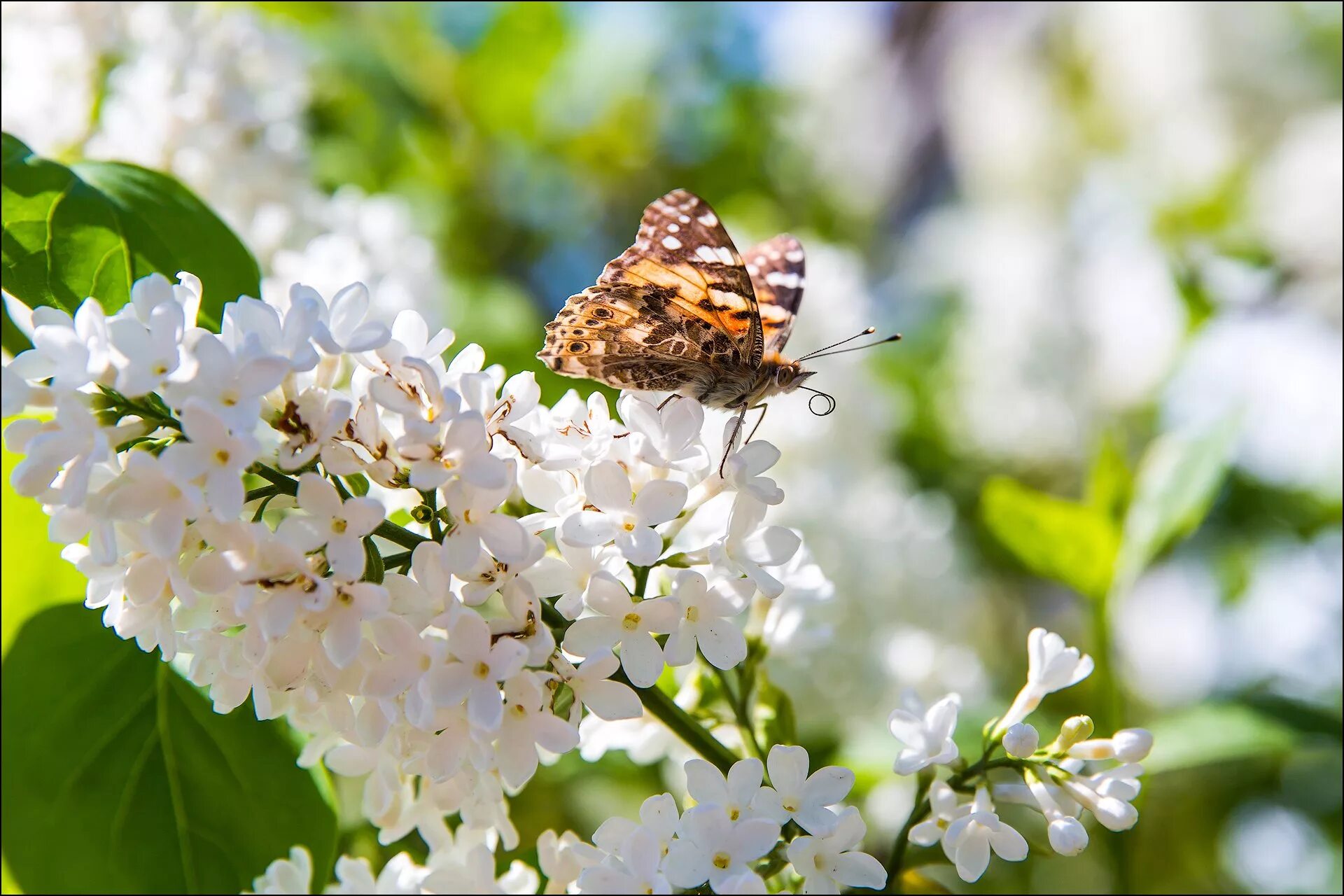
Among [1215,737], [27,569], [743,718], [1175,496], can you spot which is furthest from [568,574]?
[1175,496]

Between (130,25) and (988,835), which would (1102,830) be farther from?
(130,25)

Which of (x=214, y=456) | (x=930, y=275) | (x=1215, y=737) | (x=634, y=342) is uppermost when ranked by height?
(x=930, y=275)

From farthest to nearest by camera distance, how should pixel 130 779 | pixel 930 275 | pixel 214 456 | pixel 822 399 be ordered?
pixel 930 275 < pixel 822 399 < pixel 130 779 < pixel 214 456

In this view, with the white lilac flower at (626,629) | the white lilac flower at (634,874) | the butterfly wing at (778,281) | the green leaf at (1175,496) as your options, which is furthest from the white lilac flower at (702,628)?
the green leaf at (1175,496)

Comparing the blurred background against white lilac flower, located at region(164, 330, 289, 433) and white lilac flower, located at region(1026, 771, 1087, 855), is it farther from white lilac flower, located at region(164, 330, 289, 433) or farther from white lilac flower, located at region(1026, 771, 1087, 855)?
white lilac flower, located at region(164, 330, 289, 433)

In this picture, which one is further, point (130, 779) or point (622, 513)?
point (130, 779)

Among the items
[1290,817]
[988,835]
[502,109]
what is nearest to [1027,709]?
[988,835]

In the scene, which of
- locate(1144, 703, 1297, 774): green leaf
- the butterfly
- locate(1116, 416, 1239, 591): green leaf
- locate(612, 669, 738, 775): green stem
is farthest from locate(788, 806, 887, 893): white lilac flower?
locate(1116, 416, 1239, 591): green leaf

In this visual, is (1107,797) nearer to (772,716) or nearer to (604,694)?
(772,716)
